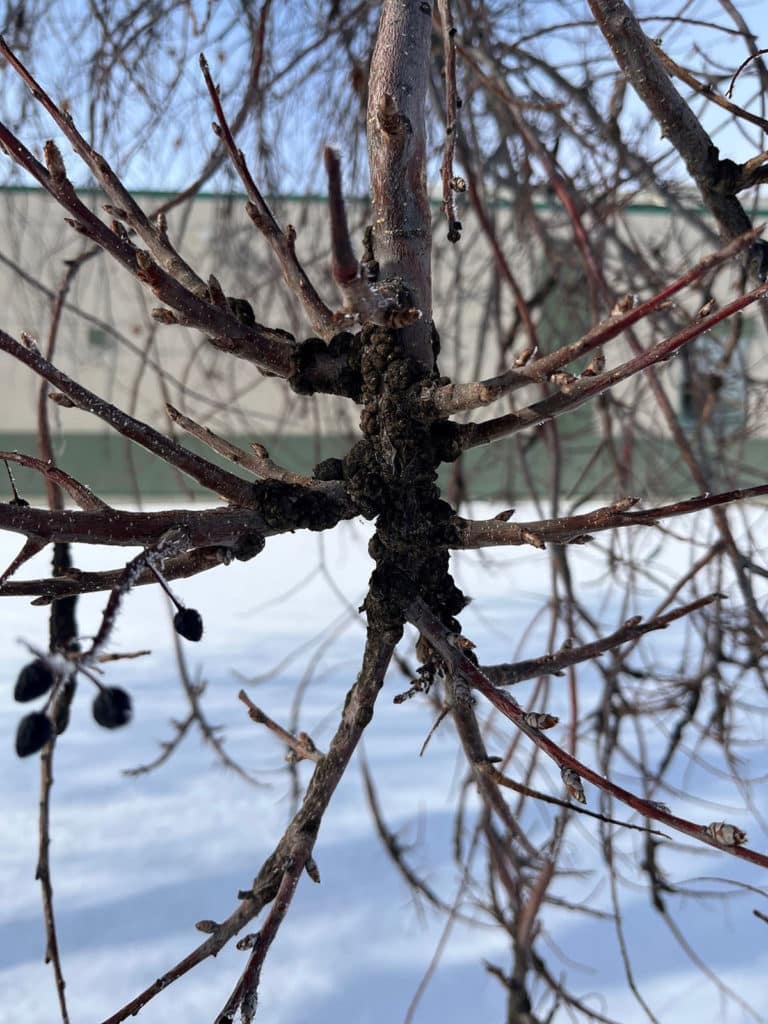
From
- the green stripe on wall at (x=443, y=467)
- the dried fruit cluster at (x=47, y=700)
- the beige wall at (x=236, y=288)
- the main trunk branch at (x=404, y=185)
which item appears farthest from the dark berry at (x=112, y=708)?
the green stripe on wall at (x=443, y=467)

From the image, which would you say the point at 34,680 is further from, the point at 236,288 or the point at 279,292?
the point at 236,288

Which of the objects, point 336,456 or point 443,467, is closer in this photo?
point 336,456

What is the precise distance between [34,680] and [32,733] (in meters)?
0.02

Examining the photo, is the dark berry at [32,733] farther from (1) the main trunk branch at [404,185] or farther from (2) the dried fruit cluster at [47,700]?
(1) the main trunk branch at [404,185]

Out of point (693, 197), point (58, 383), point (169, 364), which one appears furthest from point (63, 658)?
point (169, 364)

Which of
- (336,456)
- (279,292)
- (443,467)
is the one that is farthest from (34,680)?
(443,467)

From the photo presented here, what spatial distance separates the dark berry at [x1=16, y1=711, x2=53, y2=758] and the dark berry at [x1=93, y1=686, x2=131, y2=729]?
0.02 meters

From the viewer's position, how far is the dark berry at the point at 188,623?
10.2 inches

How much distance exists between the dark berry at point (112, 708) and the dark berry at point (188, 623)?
41 mm

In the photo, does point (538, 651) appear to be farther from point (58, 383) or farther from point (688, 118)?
point (58, 383)

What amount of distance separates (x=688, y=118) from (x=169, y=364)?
1.82 metres

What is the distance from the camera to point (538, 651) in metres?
1.06

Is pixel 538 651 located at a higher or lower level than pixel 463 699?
higher

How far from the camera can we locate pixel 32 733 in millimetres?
276
